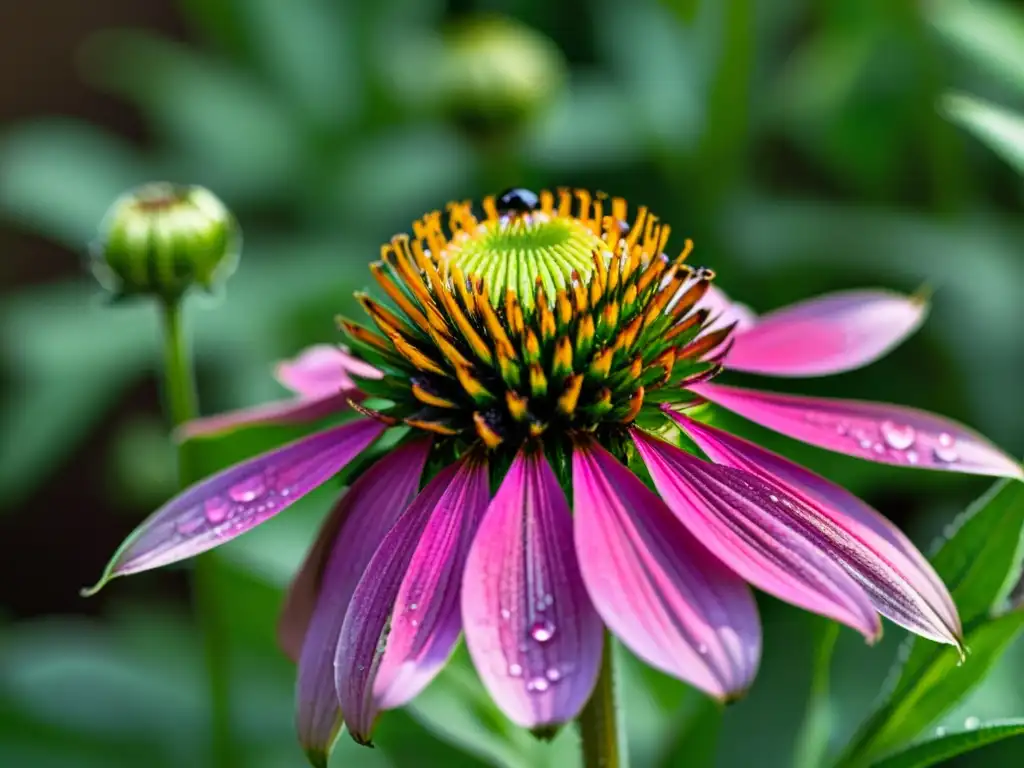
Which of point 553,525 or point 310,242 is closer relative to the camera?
point 553,525

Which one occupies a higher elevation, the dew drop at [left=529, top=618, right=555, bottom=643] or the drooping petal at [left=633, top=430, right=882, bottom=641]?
the drooping petal at [left=633, top=430, right=882, bottom=641]

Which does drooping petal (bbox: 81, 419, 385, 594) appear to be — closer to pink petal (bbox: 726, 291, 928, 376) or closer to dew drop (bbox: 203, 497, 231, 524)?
dew drop (bbox: 203, 497, 231, 524)

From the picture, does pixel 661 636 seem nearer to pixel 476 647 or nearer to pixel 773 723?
pixel 476 647

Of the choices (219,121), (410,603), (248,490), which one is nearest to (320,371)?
(248,490)

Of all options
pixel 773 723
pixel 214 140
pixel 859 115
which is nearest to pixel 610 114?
pixel 859 115

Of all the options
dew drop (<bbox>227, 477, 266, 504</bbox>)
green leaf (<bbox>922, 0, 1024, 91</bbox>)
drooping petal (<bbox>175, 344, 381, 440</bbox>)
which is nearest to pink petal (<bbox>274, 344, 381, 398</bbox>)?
drooping petal (<bbox>175, 344, 381, 440</bbox>)

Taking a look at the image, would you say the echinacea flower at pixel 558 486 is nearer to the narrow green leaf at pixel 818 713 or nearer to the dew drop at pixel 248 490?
the dew drop at pixel 248 490

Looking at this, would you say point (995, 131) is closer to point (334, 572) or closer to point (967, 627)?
point (967, 627)
